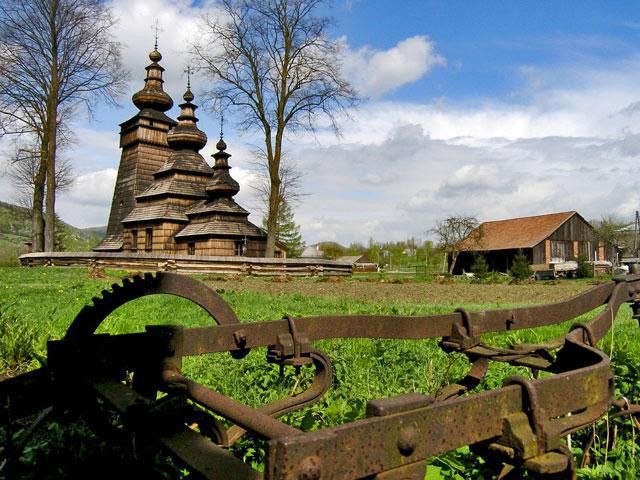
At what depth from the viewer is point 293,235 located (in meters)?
55.9

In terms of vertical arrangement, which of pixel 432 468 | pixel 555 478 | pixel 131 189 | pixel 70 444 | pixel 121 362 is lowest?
pixel 432 468

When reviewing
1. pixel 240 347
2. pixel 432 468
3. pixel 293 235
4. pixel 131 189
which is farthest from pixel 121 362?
pixel 293 235

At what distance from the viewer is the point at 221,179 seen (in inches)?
1259

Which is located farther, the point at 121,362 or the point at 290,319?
the point at 290,319

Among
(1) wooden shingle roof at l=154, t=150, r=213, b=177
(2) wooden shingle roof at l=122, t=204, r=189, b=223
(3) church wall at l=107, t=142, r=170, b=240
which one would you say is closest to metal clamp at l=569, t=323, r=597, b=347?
(2) wooden shingle roof at l=122, t=204, r=189, b=223

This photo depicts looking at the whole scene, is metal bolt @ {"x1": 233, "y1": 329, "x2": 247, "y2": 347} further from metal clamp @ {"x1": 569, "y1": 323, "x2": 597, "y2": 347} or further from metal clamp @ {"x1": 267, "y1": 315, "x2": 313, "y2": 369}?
metal clamp @ {"x1": 569, "y1": 323, "x2": 597, "y2": 347}

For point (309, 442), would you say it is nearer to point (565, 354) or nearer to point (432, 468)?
point (565, 354)

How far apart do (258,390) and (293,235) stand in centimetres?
5220

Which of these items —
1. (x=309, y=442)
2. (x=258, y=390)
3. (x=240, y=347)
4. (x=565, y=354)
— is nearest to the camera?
(x=309, y=442)

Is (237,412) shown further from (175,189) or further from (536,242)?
(536,242)

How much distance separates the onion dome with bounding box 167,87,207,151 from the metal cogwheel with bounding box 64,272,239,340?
1350 inches

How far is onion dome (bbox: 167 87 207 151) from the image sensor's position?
34750mm

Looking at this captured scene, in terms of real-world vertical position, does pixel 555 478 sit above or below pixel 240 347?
below

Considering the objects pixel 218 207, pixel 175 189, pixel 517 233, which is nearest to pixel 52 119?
pixel 175 189
